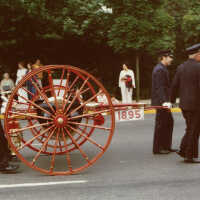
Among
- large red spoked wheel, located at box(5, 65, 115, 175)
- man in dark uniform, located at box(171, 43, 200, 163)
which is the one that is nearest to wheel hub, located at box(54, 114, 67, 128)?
large red spoked wheel, located at box(5, 65, 115, 175)

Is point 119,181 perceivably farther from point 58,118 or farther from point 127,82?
point 127,82

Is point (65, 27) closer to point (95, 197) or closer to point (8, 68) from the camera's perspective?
point (8, 68)

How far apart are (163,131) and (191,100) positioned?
40.5 inches

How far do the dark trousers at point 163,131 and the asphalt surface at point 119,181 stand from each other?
0.62ft

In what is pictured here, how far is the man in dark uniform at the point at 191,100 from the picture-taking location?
21.9 feet

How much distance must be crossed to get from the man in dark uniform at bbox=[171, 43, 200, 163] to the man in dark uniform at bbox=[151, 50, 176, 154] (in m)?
0.61

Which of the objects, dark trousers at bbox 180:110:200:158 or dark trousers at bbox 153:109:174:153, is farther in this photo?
dark trousers at bbox 153:109:174:153

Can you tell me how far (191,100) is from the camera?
6.65 metres

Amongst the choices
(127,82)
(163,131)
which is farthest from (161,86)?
(127,82)

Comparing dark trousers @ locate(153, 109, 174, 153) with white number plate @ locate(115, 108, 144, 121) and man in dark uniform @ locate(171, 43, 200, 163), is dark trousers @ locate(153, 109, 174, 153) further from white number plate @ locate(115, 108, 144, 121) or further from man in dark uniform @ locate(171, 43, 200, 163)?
white number plate @ locate(115, 108, 144, 121)

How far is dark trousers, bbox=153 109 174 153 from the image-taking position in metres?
7.46

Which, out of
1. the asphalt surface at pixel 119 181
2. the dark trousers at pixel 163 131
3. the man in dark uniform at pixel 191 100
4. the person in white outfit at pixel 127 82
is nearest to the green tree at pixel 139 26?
the person in white outfit at pixel 127 82

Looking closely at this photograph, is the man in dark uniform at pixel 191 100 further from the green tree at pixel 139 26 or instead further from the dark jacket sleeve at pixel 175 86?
the green tree at pixel 139 26

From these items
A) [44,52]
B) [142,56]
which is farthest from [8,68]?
[142,56]
